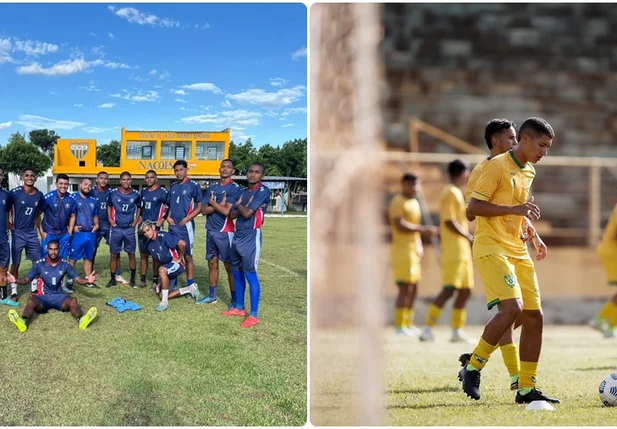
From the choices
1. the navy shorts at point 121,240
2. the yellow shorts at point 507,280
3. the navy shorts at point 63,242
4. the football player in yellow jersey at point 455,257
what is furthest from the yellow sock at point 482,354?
the navy shorts at point 63,242

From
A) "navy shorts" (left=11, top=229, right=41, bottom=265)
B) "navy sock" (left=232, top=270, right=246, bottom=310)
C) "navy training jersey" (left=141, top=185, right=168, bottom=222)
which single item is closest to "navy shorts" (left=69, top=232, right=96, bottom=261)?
"navy shorts" (left=11, top=229, right=41, bottom=265)

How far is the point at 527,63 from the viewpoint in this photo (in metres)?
5.96

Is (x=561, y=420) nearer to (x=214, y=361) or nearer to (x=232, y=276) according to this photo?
(x=214, y=361)

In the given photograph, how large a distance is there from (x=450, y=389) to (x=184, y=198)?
2.22 meters

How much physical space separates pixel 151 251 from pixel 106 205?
0.68 meters

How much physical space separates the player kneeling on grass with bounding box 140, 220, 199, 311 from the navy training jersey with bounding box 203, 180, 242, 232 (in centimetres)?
31

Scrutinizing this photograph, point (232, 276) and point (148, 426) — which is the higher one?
point (232, 276)

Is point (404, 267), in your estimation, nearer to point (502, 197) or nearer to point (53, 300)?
point (53, 300)

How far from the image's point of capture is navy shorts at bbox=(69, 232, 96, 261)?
3.60 metres

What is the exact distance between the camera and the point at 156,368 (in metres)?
2.11

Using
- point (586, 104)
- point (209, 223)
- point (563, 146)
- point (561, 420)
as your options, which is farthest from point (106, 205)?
point (586, 104)

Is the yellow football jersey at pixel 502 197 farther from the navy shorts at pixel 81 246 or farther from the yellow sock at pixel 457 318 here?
the navy shorts at pixel 81 246

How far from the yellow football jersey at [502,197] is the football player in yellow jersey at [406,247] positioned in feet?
7.29

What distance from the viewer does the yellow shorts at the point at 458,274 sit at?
344cm
